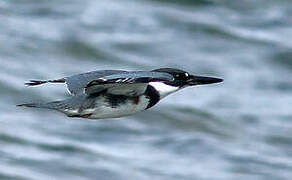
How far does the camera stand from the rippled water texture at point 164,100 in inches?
399

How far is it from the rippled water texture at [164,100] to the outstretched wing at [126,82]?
12.7 feet

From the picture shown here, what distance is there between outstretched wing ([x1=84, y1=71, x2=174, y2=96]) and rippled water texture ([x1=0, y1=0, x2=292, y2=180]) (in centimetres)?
387

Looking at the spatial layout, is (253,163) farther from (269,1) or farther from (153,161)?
(269,1)

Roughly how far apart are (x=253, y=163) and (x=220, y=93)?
145 centimetres

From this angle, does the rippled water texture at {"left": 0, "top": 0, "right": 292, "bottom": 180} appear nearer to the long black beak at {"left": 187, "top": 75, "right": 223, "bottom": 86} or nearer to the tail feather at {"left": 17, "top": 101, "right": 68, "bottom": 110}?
the long black beak at {"left": 187, "top": 75, "right": 223, "bottom": 86}

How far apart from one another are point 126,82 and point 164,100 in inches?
238

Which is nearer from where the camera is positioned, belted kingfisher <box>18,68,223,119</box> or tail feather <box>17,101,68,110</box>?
tail feather <box>17,101,68,110</box>

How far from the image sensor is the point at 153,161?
1030 centimetres

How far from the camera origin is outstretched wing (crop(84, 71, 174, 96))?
5.13 metres

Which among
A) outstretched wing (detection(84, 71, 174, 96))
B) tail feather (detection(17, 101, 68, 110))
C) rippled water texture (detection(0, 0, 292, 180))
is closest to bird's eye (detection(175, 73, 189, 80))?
outstretched wing (detection(84, 71, 174, 96))

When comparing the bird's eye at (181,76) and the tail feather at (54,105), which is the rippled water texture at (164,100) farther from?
the tail feather at (54,105)

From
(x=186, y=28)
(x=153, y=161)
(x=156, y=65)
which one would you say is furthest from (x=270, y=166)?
(x=186, y=28)

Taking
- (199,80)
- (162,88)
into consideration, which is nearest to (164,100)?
(199,80)

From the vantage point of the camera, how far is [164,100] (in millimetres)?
11180
